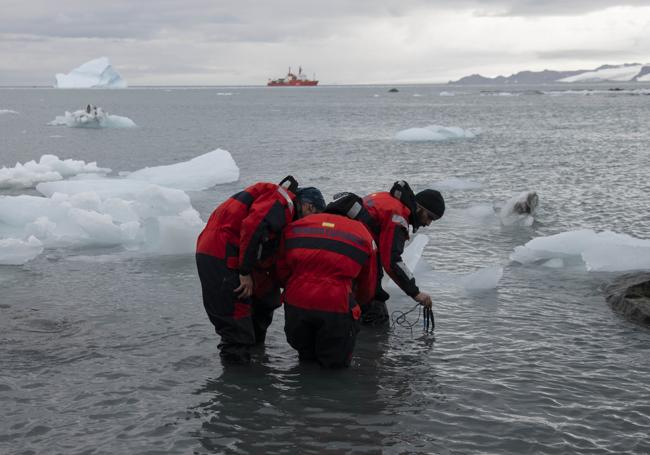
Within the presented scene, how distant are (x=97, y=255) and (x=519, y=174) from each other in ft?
45.6

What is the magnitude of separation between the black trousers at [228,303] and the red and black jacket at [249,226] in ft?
0.28

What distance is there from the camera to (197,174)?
56.3ft

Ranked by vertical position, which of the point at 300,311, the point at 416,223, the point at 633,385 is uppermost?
the point at 416,223

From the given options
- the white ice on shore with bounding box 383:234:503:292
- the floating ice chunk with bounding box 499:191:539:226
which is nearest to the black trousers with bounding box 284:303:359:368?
the white ice on shore with bounding box 383:234:503:292

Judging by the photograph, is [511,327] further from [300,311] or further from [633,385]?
[300,311]

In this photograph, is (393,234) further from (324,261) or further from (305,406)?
(305,406)

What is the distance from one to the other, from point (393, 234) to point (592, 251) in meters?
4.28

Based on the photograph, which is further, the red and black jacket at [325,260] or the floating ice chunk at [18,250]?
the floating ice chunk at [18,250]

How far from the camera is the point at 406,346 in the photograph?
6156 mm

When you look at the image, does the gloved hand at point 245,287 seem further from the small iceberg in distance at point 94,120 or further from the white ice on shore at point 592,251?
the small iceberg in distance at point 94,120

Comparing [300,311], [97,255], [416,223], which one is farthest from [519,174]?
[300,311]

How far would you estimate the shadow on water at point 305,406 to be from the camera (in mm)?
4422

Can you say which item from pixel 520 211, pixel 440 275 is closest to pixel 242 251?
pixel 440 275

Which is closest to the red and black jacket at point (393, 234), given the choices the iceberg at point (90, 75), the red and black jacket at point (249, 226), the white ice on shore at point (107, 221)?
the red and black jacket at point (249, 226)
